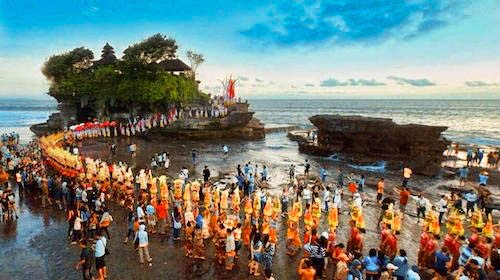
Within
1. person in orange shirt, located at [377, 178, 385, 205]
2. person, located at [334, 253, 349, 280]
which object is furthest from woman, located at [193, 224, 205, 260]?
person in orange shirt, located at [377, 178, 385, 205]

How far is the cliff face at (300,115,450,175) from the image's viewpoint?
3291cm

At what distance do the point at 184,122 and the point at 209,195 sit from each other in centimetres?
3082

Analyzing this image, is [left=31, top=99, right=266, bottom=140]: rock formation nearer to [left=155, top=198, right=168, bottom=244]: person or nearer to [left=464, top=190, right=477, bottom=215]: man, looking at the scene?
[left=155, top=198, right=168, bottom=244]: person

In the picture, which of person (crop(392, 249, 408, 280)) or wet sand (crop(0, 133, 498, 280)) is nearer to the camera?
person (crop(392, 249, 408, 280))

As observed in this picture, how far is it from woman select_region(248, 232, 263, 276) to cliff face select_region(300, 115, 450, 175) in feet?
76.3

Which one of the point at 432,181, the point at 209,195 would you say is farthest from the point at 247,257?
the point at 432,181

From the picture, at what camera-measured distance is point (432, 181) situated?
2866 cm

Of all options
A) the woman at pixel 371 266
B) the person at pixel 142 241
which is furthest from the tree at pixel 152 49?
the woman at pixel 371 266

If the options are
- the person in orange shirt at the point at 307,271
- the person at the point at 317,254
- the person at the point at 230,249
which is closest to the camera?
the person in orange shirt at the point at 307,271

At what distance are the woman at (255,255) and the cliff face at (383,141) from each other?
23268 mm

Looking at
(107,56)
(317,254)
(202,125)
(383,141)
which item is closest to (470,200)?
(317,254)

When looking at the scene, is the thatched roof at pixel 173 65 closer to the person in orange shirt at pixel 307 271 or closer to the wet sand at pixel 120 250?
the wet sand at pixel 120 250

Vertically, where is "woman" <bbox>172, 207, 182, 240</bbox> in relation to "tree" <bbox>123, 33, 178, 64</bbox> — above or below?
below

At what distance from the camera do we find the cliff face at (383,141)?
32.9 meters
